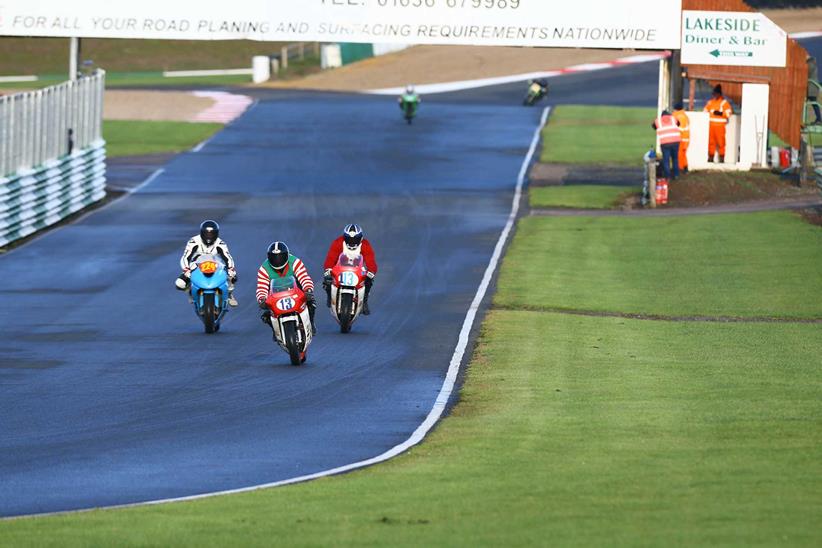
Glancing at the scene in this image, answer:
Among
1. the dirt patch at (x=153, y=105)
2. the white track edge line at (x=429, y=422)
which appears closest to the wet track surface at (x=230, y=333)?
the white track edge line at (x=429, y=422)

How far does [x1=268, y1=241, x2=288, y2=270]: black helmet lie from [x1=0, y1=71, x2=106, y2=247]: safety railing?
43.3ft

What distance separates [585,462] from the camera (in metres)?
13.0

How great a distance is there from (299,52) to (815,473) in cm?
7304

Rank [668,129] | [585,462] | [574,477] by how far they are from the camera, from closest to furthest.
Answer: [574,477]
[585,462]
[668,129]

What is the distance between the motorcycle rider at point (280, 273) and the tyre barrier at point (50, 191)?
42.9ft

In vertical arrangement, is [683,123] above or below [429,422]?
above

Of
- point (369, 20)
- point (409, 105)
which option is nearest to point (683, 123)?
point (369, 20)

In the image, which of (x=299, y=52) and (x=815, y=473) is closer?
(x=815, y=473)

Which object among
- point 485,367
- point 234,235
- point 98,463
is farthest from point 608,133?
point 98,463

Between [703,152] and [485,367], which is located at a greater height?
[703,152]

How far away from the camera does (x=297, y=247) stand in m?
31.0

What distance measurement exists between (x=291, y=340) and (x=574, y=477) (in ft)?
22.7

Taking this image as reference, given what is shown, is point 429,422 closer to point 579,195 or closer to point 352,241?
point 352,241

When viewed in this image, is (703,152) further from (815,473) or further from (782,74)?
(815,473)
